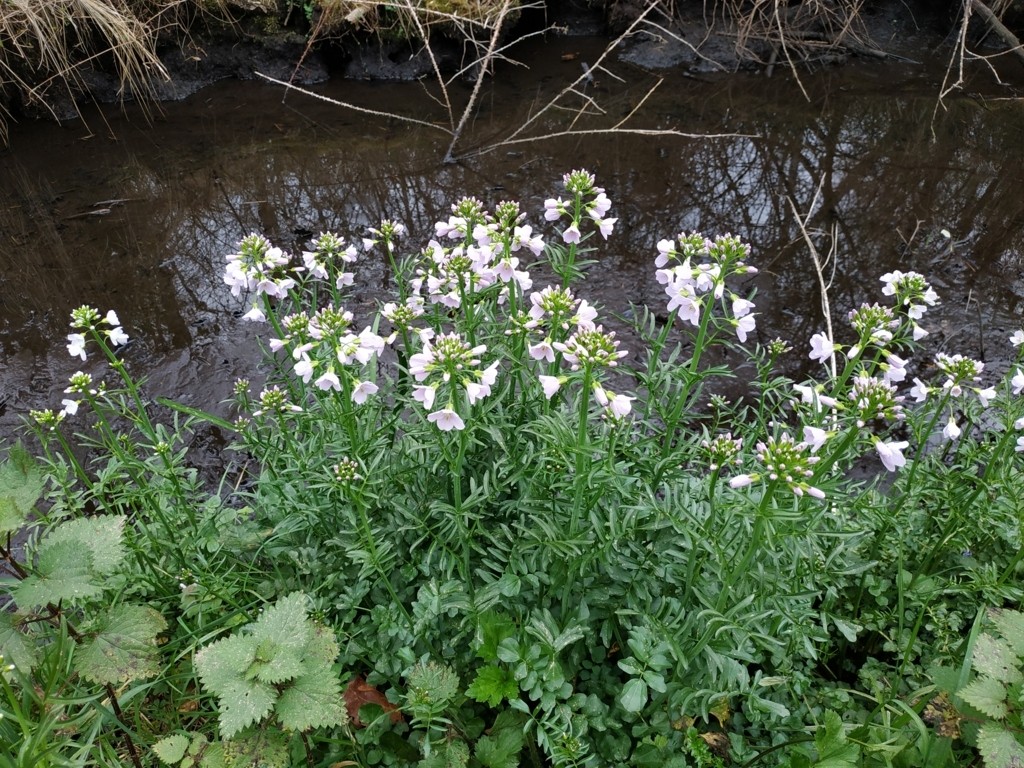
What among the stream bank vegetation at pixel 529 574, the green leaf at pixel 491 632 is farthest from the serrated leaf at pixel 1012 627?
the green leaf at pixel 491 632

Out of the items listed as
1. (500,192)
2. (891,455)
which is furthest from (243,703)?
(500,192)

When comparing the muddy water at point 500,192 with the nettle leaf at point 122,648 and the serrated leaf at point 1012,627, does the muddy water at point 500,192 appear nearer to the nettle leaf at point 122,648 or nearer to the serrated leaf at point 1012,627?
the nettle leaf at point 122,648

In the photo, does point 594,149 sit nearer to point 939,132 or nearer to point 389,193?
point 389,193

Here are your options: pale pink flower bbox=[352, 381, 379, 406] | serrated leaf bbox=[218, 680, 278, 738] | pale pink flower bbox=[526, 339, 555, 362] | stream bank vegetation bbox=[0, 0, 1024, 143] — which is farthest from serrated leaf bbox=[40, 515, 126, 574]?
stream bank vegetation bbox=[0, 0, 1024, 143]

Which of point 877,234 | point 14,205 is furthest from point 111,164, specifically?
point 877,234

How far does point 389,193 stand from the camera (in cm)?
563

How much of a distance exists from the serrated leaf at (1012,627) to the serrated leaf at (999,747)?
0.70 feet

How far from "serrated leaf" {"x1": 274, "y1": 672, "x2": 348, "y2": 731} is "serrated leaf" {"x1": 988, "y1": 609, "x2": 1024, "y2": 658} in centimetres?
176

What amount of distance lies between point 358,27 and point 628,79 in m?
3.25

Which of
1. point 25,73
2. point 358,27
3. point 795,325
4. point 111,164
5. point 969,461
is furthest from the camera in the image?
point 358,27

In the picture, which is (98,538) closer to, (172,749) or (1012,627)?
(172,749)

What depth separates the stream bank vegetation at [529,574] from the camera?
1730mm

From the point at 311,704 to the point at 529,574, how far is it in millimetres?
685

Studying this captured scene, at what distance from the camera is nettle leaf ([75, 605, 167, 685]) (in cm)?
178
